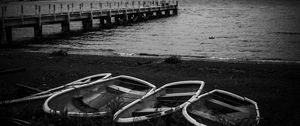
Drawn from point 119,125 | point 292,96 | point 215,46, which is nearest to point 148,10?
point 215,46

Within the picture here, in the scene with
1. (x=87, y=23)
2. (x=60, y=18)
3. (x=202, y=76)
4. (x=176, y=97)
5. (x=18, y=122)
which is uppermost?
(x=60, y=18)

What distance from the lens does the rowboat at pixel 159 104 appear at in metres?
4.98

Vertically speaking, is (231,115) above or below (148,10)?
below

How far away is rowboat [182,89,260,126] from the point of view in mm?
5391

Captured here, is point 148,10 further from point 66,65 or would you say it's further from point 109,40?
point 66,65

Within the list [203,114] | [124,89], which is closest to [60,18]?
[124,89]

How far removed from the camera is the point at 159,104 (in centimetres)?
649

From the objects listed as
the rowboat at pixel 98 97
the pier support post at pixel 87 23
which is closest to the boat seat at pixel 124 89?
the rowboat at pixel 98 97

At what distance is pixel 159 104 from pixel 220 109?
1.44 meters

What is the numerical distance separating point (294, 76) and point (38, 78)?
10.9 metres

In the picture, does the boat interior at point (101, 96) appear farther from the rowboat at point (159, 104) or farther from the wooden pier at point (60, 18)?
A: the wooden pier at point (60, 18)

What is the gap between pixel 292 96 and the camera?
881cm

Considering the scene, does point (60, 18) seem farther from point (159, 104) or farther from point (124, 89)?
point (159, 104)

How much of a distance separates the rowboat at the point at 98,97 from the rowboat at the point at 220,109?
1.37m
